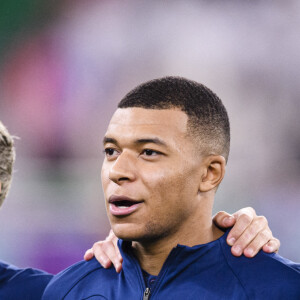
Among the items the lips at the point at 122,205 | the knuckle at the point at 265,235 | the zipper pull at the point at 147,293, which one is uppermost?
the lips at the point at 122,205

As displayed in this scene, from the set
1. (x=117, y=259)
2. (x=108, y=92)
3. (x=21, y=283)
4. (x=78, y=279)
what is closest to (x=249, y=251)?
(x=117, y=259)

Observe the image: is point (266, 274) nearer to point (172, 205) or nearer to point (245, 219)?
point (245, 219)

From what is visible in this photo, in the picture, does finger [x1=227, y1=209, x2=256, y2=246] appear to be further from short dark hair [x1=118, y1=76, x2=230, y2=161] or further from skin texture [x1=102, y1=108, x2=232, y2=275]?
short dark hair [x1=118, y1=76, x2=230, y2=161]

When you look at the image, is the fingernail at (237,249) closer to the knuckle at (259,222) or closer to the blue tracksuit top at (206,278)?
the blue tracksuit top at (206,278)

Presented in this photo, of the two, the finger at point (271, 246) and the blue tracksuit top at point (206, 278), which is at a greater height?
the finger at point (271, 246)

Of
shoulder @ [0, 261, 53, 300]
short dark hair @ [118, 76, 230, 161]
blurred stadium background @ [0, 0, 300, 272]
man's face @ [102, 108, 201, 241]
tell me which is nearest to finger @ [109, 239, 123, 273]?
man's face @ [102, 108, 201, 241]

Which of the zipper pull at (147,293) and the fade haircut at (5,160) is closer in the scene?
the zipper pull at (147,293)

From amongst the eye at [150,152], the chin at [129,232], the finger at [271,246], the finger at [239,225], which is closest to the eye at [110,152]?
the eye at [150,152]

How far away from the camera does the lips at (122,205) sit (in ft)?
5.54

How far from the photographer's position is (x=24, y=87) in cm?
602

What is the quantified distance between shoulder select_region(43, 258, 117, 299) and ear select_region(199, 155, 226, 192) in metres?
0.53

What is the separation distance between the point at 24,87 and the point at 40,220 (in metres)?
1.79

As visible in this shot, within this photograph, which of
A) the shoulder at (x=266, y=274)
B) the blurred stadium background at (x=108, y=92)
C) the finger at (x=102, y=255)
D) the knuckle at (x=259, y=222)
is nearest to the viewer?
the shoulder at (x=266, y=274)

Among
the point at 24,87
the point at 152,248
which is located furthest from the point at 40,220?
the point at 152,248
